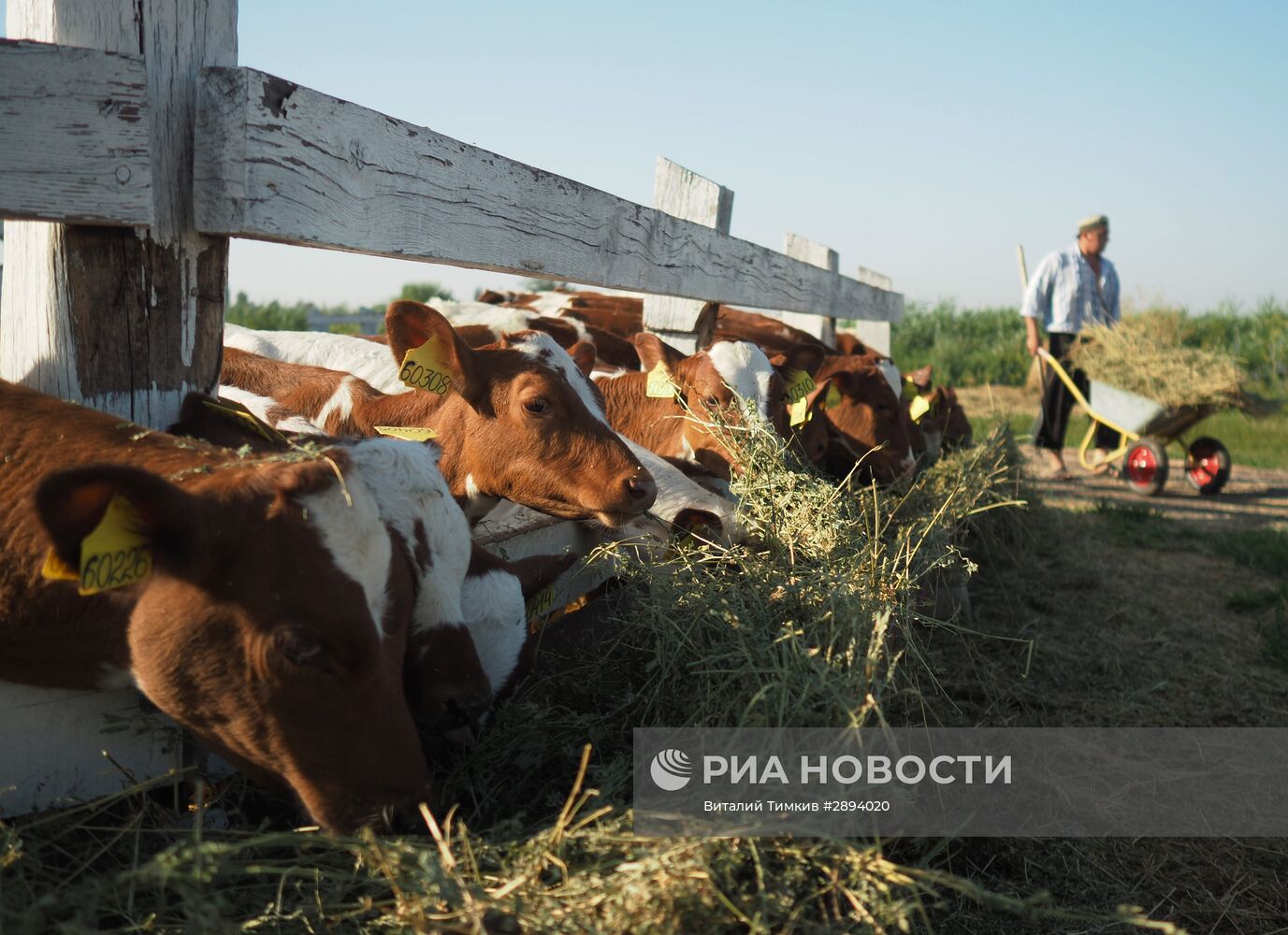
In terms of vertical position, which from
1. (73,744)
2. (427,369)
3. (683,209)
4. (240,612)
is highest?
(683,209)

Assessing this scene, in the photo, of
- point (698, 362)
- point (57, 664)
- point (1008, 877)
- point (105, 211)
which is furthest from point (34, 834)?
point (698, 362)

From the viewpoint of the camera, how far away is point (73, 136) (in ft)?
7.02

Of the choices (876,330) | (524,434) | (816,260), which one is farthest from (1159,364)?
(524,434)

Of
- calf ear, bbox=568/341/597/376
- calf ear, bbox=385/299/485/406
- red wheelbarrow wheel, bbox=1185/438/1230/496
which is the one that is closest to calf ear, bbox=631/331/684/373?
calf ear, bbox=568/341/597/376

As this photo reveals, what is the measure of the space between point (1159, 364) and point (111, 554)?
1107 centimetres

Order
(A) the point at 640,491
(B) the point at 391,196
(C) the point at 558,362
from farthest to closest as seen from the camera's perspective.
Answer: (C) the point at 558,362 < (A) the point at 640,491 < (B) the point at 391,196

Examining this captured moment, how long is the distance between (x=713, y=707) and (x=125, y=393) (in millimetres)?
1566

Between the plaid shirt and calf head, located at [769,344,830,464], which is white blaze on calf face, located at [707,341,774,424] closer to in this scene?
calf head, located at [769,344,830,464]

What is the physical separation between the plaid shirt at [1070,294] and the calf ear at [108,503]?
1132 cm

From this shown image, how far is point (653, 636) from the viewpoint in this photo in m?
2.95

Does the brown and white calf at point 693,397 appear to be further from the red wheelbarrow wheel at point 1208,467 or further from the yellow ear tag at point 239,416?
the red wheelbarrow wheel at point 1208,467

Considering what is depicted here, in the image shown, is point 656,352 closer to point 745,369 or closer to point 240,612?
point 745,369

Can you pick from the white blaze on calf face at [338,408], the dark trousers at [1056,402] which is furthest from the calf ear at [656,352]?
the dark trousers at [1056,402]

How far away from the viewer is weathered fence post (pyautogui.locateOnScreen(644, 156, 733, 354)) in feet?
19.7
